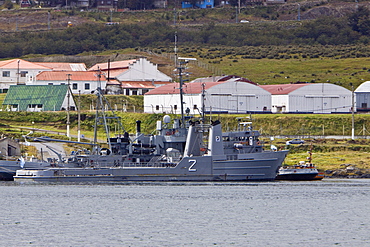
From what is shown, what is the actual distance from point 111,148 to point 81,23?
11765 centimetres

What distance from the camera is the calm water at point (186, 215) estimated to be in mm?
33219

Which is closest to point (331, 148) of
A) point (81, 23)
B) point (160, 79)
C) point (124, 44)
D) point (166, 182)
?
point (166, 182)

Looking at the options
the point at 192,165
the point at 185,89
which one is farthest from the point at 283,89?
the point at 192,165

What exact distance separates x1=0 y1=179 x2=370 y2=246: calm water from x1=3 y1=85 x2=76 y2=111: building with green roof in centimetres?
3985

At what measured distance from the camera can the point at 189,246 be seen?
31453 mm

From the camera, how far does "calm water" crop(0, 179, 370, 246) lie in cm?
3322

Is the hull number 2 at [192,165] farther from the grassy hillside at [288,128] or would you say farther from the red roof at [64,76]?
the red roof at [64,76]

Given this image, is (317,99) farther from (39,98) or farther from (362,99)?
(39,98)

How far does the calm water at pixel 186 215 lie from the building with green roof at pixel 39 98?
3985 centimetres

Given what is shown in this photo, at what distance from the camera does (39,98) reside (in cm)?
10106

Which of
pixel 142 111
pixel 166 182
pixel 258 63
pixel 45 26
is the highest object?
pixel 45 26

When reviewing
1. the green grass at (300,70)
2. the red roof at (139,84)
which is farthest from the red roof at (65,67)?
the green grass at (300,70)

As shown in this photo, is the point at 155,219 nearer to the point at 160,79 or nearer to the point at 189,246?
the point at 189,246

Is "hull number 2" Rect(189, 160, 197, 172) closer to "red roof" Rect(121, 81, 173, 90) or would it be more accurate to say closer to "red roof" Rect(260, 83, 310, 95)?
"red roof" Rect(260, 83, 310, 95)
